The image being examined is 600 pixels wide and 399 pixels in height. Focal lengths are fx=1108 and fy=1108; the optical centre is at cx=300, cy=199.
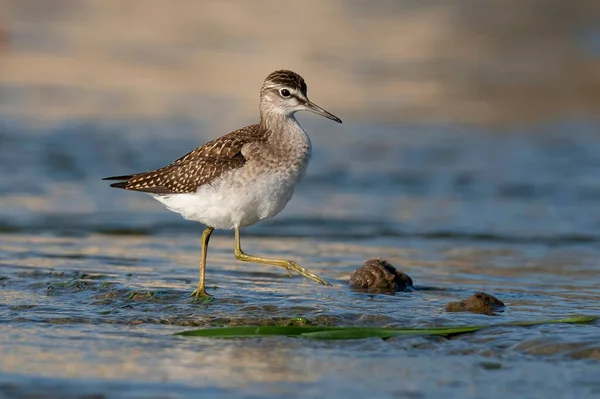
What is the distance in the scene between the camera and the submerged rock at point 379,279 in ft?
31.3

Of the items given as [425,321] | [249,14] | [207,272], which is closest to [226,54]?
[249,14]

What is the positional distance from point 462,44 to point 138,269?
13.4m

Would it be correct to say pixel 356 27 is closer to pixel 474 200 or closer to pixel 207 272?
pixel 474 200

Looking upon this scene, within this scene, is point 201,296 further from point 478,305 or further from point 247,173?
point 478,305

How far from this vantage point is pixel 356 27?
23125 mm

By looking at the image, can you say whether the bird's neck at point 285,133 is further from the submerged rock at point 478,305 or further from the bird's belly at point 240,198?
the submerged rock at point 478,305

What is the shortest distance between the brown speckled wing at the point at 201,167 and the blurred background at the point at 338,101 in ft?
9.31

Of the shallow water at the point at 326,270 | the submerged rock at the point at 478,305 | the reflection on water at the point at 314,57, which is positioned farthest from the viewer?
the reflection on water at the point at 314,57

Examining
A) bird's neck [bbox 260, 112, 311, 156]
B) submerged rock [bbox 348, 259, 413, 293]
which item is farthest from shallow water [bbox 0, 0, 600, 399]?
bird's neck [bbox 260, 112, 311, 156]

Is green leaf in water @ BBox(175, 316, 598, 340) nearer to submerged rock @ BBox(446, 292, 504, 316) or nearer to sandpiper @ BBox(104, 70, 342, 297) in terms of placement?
submerged rock @ BBox(446, 292, 504, 316)

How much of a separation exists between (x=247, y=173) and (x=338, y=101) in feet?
34.0

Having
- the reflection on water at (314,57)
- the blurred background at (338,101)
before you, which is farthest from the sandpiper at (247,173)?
the reflection on water at (314,57)

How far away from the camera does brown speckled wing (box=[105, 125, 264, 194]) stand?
9203 millimetres

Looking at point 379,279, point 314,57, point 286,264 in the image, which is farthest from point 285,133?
point 314,57
